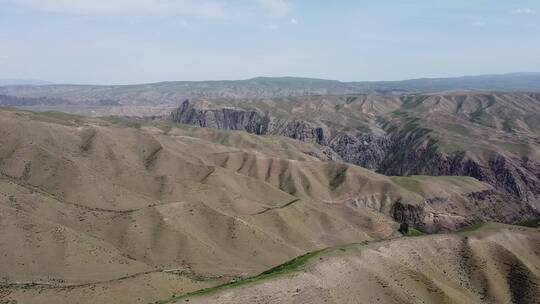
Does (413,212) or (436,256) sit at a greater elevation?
(436,256)

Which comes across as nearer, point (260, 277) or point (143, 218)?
point (260, 277)

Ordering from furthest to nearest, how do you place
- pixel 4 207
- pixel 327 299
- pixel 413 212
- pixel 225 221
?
pixel 413 212, pixel 225 221, pixel 4 207, pixel 327 299

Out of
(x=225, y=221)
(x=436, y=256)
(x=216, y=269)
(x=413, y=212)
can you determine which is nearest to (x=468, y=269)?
(x=436, y=256)

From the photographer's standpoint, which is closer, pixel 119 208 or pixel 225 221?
pixel 225 221

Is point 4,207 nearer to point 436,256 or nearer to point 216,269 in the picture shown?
point 216,269

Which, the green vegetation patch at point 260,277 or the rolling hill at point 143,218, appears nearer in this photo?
the green vegetation patch at point 260,277

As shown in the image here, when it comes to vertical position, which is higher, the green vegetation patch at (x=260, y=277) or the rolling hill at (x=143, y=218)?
the green vegetation patch at (x=260, y=277)

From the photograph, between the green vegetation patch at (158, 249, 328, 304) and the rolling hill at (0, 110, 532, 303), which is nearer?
the green vegetation patch at (158, 249, 328, 304)

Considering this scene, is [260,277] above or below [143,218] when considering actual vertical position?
above

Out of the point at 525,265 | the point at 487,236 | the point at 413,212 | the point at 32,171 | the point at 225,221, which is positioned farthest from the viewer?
the point at 413,212

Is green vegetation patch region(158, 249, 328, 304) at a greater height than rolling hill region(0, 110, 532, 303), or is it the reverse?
green vegetation patch region(158, 249, 328, 304)

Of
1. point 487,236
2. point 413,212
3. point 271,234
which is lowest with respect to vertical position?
point 413,212
